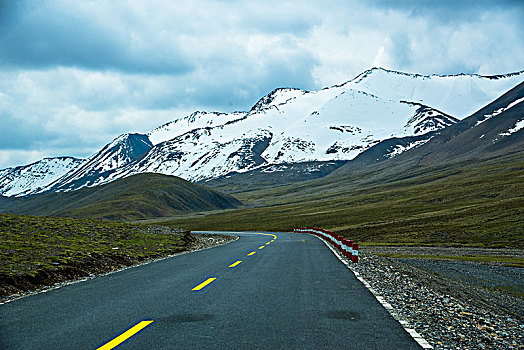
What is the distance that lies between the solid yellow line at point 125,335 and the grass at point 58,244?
369 inches

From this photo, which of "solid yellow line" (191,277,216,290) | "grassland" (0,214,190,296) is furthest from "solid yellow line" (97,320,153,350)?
"grassland" (0,214,190,296)

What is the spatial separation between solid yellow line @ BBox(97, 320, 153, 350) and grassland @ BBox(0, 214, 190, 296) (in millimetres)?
7803

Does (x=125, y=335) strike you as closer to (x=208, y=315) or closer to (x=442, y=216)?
(x=208, y=315)

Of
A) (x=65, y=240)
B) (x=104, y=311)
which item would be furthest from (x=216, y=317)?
(x=65, y=240)

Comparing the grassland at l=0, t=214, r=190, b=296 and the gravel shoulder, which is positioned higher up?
the grassland at l=0, t=214, r=190, b=296

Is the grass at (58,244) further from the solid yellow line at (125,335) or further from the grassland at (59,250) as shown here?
the solid yellow line at (125,335)

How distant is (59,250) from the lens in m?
23.5

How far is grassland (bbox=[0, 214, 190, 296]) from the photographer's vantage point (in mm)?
17031

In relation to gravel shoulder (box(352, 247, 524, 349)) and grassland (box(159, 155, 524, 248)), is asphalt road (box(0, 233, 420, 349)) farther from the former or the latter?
grassland (box(159, 155, 524, 248))

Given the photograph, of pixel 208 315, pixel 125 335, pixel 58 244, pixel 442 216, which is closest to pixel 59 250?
pixel 58 244

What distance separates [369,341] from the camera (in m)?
7.92

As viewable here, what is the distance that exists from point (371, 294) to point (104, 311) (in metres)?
6.86

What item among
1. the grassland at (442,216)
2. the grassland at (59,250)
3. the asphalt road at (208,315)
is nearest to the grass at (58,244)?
the grassland at (59,250)

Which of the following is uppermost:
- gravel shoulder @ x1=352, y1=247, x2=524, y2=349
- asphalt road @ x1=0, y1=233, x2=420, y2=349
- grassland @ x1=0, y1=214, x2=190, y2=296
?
grassland @ x1=0, y1=214, x2=190, y2=296
